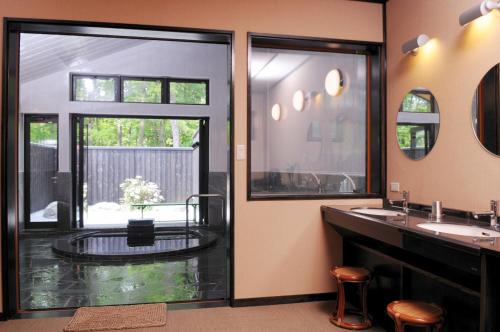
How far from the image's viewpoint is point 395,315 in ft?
7.13

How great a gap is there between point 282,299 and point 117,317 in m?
1.39

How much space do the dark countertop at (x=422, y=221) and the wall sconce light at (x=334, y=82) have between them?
3.84ft

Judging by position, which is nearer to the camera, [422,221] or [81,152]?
[422,221]

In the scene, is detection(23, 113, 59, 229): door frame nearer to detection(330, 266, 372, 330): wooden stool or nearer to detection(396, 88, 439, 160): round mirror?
detection(330, 266, 372, 330): wooden stool

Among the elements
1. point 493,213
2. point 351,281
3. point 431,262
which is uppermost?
point 493,213

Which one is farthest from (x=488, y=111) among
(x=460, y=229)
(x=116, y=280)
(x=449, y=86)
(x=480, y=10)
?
(x=116, y=280)

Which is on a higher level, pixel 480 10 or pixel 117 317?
pixel 480 10

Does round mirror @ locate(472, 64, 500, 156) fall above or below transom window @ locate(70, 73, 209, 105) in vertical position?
below

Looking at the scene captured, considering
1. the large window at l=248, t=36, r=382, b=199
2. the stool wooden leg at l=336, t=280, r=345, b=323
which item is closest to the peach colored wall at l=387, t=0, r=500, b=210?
the large window at l=248, t=36, r=382, b=199

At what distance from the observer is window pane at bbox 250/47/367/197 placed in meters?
3.63

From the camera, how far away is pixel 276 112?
3713 mm

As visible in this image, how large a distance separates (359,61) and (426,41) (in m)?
0.88

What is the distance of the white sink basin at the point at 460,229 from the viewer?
2214 mm

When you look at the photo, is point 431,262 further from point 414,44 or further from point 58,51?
point 58,51
